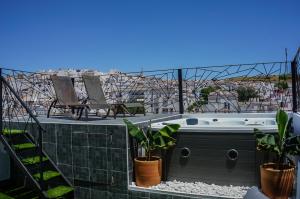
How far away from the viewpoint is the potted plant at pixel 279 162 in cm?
459

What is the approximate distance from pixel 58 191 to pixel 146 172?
156 centimetres

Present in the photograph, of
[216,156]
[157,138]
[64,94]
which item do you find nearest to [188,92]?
[64,94]

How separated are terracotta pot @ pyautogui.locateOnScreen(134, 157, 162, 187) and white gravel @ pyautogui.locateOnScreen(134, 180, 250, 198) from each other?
0.38 ft

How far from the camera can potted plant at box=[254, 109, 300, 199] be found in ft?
15.1

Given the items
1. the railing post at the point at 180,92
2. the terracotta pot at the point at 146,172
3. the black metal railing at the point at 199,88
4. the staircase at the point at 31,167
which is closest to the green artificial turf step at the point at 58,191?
the staircase at the point at 31,167

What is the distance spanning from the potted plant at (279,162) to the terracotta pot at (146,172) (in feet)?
5.38

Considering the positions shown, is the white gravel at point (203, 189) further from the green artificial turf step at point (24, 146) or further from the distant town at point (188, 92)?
the distant town at point (188, 92)

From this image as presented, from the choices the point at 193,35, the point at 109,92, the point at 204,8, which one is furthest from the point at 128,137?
the point at 193,35

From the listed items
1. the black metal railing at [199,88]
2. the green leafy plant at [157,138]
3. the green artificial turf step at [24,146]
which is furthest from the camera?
the black metal railing at [199,88]

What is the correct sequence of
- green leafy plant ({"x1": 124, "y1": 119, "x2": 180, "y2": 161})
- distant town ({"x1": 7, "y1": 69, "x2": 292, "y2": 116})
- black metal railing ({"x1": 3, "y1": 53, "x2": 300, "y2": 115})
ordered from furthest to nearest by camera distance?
distant town ({"x1": 7, "y1": 69, "x2": 292, "y2": 116})
black metal railing ({"x1": 3, "y1": 53, "x2": 300, "y2": 115})
green leafy plant ({"x1": 124, "y1": 119, "x2": 180, "y2": 161})

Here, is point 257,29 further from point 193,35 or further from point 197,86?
point 197,86

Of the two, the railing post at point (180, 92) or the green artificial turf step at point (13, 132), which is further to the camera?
the railing post at point (180, 92)

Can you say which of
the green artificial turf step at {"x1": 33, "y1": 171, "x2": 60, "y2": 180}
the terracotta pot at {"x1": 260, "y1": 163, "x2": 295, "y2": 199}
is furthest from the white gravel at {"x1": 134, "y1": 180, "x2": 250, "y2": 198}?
the green artificial turf step at {"x1": 33, "y1": 171, "x2": 60, "y2": 180}

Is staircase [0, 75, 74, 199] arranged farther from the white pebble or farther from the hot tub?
the hot tub
